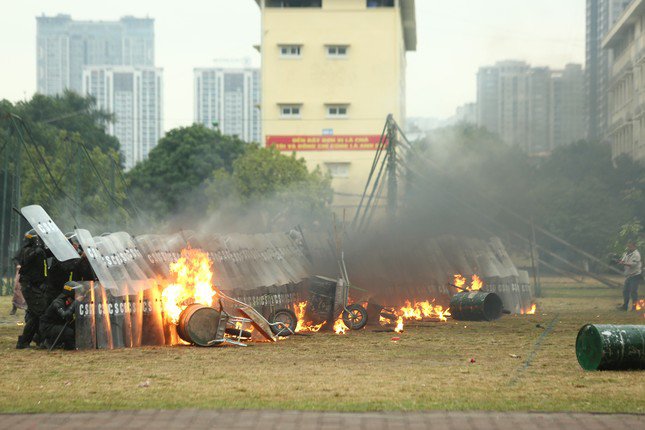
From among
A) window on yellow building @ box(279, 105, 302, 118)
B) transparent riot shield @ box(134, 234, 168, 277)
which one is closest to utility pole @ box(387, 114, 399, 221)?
transparent riot shield @ box(134, 234, 168, 277)

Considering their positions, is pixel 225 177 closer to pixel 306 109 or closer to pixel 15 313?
pixel 306 109

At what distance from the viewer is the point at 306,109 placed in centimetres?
8188

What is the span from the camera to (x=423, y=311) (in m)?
27.7

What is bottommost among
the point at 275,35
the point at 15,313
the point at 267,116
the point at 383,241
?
the point at 15,313

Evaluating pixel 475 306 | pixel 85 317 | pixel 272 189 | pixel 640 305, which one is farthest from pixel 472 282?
pixel 272 189

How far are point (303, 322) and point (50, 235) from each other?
260 inches

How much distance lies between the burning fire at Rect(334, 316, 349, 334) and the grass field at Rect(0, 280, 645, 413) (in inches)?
57.2

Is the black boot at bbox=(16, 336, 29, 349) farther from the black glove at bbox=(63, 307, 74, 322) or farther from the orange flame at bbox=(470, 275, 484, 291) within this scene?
the orange flame at bbox=(470, 275, 484, 291)

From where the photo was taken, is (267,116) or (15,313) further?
(267,116)

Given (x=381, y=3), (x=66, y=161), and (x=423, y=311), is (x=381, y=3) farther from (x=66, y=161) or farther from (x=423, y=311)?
(x=423, y=311)

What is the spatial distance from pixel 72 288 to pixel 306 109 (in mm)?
64451

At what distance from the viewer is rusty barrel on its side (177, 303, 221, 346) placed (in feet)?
61.5

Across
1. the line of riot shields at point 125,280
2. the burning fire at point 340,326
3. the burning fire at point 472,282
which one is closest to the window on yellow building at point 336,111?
the burning fire at point 472,282

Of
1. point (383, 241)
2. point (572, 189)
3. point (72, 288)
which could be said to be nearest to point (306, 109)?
point (572, 189)
